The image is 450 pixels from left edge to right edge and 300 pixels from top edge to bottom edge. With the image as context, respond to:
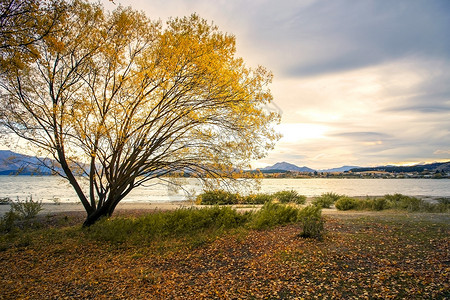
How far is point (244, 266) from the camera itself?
6484 mm

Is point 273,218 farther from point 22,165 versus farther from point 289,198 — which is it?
point 289,198

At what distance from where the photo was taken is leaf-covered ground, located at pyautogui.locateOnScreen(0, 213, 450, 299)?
5.04m

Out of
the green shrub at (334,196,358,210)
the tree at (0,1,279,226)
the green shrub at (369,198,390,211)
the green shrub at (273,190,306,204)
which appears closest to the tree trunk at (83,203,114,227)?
the tree at (0,1,279,226)

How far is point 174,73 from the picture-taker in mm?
8883

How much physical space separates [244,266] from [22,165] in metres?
9.40

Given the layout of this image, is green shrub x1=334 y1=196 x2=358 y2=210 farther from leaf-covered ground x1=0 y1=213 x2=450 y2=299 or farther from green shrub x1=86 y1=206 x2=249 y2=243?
green shrub x1=86 y1=206 x2=249 y2=243

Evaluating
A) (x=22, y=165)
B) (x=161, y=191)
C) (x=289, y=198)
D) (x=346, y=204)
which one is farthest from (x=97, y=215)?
(x=161, y=191)

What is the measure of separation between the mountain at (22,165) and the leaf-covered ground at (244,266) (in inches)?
101

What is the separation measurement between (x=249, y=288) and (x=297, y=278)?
1.09 meters

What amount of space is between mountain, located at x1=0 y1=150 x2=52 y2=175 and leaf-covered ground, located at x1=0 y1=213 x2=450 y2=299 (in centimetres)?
258

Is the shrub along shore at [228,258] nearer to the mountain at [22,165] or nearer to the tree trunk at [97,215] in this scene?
the tree trunk at [97,215]

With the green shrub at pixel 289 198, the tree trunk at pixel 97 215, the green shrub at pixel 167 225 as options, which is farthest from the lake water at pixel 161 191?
the green shrub at pixel 289 198

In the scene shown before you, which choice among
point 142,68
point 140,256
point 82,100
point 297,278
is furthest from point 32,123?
point 297,278

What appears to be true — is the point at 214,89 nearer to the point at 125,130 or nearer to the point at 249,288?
the point at 125,130
